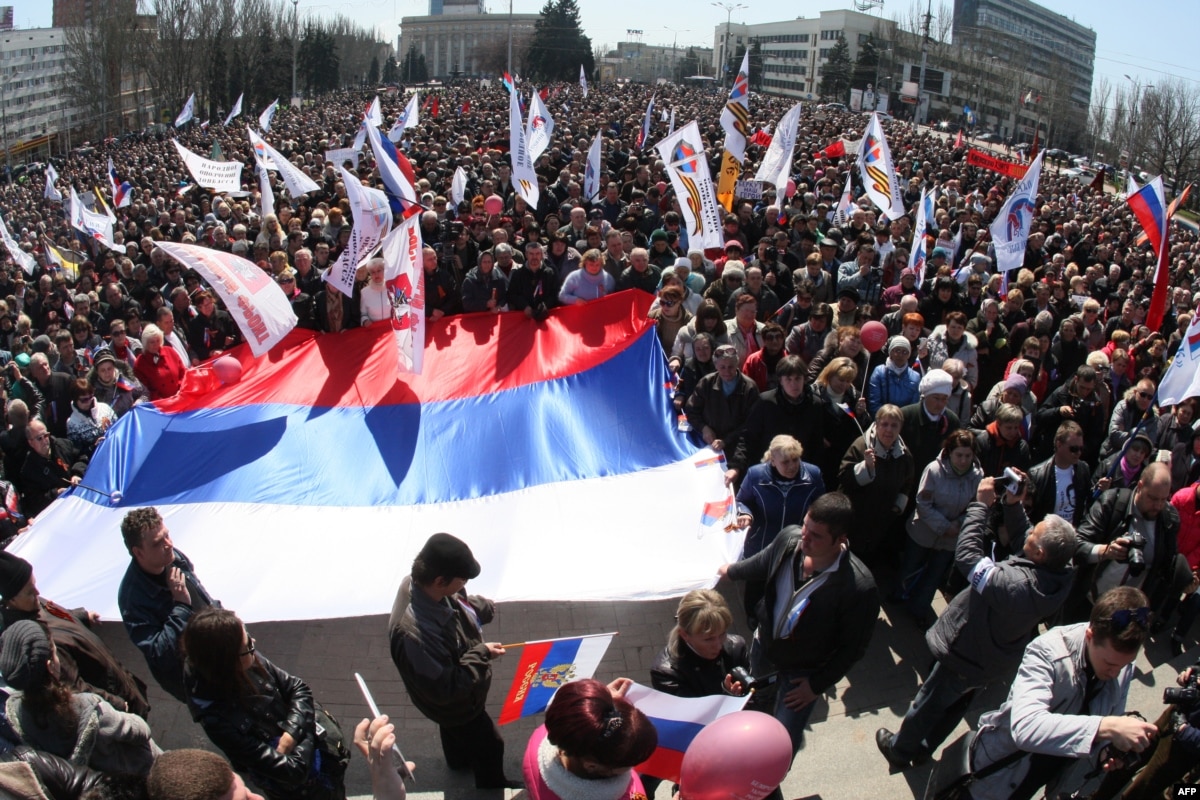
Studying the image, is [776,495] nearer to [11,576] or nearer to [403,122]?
[11,576]

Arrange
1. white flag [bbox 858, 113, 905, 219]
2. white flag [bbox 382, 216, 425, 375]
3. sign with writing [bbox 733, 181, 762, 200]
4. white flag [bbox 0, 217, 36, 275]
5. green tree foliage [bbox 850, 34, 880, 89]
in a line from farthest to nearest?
1. green tree foliage [bbox 850, 34, 880, 89]
2. sign with writing [bbox 733, 181, 762, 200]
3. white flag [bbox 0, 217, 36, 275]
4. white flag [bbox 858, 113, 905, 219]
5. white flag [bbox 382, 216, 425, 375]

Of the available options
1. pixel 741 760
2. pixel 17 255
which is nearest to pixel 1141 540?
pixel 741 760

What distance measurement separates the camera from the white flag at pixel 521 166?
38.2 ft

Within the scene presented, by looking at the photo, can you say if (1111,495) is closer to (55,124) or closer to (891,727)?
(891,727)

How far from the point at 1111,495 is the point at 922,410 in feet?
3.93

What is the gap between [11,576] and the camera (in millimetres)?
3590

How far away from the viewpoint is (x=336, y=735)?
3.46 metres

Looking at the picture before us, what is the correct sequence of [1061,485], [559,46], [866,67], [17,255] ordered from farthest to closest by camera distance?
[559,46] → [866,67] → [17,255] → [1061,485]

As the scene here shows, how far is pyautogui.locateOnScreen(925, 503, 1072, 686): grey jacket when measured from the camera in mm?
Answer: 3691

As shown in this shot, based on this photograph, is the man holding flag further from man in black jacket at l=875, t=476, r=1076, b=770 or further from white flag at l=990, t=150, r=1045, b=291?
white flag at l=990, t=150, r=1045, b=291

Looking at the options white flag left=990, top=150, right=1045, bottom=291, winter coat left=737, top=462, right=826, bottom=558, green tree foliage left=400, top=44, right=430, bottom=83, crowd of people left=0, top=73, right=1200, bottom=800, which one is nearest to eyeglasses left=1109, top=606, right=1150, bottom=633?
crowd of people left=0, top=73, right=1200, bottom=800

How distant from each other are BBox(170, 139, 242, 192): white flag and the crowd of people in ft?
6.86

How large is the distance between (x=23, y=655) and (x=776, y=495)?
360 centimetres

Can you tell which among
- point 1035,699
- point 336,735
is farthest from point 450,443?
point 1035,699
